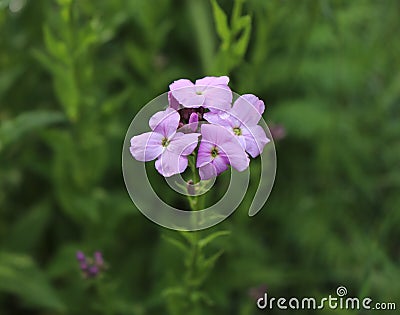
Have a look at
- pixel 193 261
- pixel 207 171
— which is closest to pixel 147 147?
pixel 207 171

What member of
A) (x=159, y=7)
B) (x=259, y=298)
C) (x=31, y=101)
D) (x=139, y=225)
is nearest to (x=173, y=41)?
(x=159, y=7)

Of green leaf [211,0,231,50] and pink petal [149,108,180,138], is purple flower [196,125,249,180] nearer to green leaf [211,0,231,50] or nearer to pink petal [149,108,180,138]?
pink petal [149,108,180,138]

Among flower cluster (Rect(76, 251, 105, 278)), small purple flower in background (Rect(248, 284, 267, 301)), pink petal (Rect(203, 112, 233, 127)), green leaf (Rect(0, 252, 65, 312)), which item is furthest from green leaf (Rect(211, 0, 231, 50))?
green leaf (Rect(0, 252, 65, 312))

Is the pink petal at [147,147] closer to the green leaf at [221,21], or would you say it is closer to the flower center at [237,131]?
the flower center at [237,131]

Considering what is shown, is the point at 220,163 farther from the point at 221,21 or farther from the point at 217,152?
the point at 221,21

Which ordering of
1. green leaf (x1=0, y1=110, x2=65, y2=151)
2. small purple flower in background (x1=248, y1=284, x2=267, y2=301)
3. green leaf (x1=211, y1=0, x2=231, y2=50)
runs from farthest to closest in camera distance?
small purple flower in background (x1=248, y1=284, x2=267, y2=301)
green leaf (x1=0, y1=110, x2=65, y2=151)
green leaf (x1=211, y1=0, x2=231, y2=50)

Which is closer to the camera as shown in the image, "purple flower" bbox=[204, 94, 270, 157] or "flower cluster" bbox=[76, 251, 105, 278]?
"purple flower" bbox=[204, 94, 270, 157]

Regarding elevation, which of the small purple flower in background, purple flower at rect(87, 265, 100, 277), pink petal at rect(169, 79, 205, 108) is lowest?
purple flower at rect(87, 265, 100, 277)
